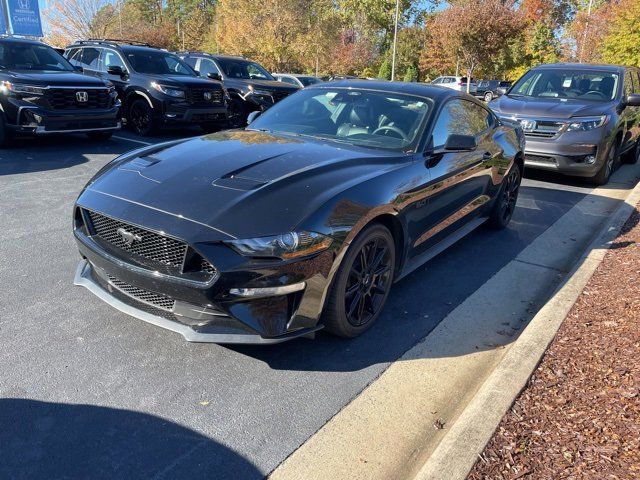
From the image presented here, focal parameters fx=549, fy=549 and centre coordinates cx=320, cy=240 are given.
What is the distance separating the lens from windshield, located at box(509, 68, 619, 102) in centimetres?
924

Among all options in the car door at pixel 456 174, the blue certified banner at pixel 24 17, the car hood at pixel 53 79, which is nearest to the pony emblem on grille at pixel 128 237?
the car door at pixel 456 174

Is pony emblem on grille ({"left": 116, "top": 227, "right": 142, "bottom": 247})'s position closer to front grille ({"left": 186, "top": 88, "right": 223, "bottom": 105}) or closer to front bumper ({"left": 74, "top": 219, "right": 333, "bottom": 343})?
front bumper ({"left": 74, "top": 219, "right": 333, "bottom": 343})

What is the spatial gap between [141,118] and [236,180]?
8.36m

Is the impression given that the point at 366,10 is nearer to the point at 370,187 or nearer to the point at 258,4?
the point at 258,4

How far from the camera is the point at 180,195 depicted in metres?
3.24

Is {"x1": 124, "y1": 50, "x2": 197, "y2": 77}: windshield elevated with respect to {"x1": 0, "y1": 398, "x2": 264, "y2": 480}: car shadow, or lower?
elevated

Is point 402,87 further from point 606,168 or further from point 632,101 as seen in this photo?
point 632,101

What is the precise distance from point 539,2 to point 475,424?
55782mm

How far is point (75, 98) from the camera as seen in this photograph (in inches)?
346

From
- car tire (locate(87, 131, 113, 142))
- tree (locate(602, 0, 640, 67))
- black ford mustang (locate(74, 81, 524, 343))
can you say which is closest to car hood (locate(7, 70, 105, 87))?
car tire (locate(87, 131, 113, 142))

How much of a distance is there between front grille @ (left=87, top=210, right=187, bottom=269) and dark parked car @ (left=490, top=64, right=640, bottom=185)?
703 centimetres

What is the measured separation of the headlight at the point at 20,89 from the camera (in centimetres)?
837

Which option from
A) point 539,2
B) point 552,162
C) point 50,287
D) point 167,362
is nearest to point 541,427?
point 167,362

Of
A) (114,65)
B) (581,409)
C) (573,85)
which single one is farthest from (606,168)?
(114,65)
